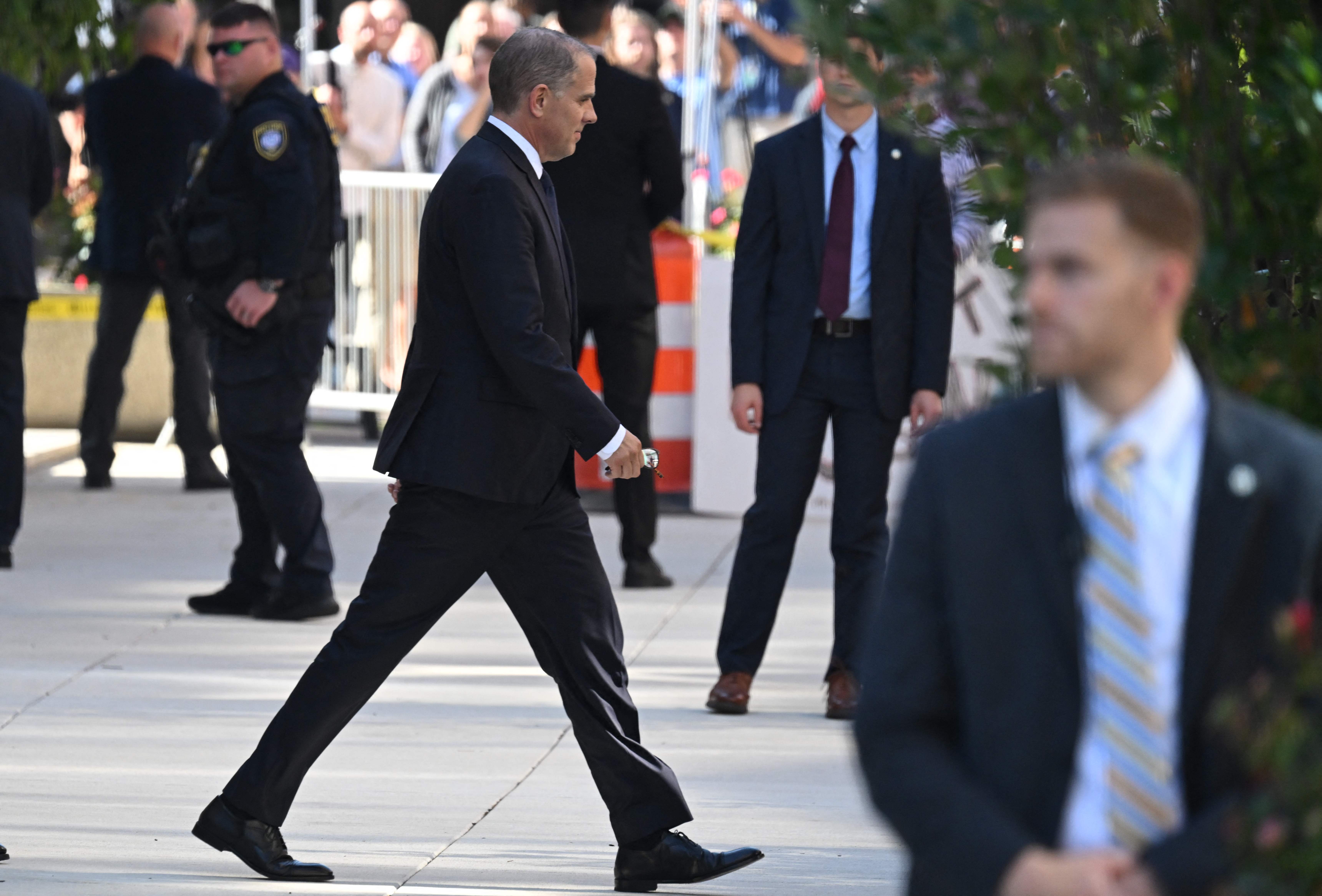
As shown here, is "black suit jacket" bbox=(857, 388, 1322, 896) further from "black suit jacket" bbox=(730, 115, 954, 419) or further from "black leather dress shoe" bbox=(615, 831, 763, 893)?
"black suit jacket" bbox=(730, 115, 954, 419)

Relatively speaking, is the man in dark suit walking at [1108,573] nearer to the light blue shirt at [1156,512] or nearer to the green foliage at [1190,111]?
the light blue shirt at [1156,512]

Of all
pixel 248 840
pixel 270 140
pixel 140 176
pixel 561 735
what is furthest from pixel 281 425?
pixel 140 176

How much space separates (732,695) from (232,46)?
9.53 ft

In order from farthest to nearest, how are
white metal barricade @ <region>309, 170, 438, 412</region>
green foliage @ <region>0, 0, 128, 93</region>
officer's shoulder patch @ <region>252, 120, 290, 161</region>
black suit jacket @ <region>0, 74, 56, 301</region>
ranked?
white metal barricade @ <region>309, 170, 438, 412</region>
green foliage @ <region>0, 0, 128, 93</region>
black suit jacket @ <region>0, 74, 56, 301</region>
officer's shoulder patch @ <region>252, 120, 290, 161</region>

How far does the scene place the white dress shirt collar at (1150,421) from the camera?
2.12 meters

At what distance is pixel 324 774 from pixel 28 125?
405 centimetres

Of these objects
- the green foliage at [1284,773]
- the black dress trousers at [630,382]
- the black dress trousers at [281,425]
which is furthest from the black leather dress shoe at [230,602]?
the green foliage at [1284,773]

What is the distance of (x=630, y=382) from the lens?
26.8ft

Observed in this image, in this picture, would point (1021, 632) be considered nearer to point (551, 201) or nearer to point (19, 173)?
point (551, 201)

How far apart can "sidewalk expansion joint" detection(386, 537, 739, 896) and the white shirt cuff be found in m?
1.01

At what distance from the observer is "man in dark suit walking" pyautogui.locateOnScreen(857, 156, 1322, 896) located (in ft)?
6.83

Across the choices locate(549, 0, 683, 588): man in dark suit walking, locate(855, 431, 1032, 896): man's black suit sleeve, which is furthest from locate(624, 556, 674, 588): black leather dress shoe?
locate(855, 431, 1032, 896): man's black suit sleeve

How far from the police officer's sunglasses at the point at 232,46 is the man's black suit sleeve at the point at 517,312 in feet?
10.6

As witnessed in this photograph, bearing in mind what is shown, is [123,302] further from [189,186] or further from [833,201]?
[833,201]
